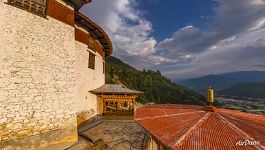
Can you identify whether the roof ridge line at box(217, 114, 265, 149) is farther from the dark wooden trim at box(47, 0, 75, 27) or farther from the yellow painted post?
the dark wooden trim at box(47, 0, 75, 27)

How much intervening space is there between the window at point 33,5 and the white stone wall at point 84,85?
5238mm

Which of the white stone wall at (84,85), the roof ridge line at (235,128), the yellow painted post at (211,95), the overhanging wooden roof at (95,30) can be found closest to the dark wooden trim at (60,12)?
the overhanging wooden roof at (95,30)

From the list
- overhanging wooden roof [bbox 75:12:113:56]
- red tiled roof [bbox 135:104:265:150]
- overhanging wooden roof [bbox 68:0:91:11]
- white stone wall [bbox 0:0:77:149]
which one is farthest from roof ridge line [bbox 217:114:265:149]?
overhanging wooden roof [bbox 75:12:113:56]

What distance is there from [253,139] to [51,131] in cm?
1059

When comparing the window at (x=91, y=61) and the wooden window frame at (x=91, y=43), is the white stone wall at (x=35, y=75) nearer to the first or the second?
the wooden window frame at (x=91, y=43)

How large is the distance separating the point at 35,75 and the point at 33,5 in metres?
3.59

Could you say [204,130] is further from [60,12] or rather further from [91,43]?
[91,43]

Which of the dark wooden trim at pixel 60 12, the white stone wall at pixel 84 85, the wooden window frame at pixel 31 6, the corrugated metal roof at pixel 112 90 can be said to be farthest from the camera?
the corrugated metal roof at pixel 112 90

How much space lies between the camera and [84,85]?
19.4 metres

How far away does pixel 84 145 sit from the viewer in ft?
45.0

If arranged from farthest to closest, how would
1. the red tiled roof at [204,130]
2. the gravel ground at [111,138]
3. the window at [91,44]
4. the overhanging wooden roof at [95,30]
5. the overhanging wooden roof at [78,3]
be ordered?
1. the window at [91,44]
2. the overhanging wooden roof at [95,30]
3. the overhanging wooden roof at [78,3]
4. the gravel ground at [111,138]
5. the red tiled roof at [204,130]

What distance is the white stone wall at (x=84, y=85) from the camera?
18000 mm

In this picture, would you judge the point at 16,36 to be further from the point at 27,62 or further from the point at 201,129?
the point at 201,129

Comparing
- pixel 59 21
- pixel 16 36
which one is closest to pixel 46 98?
pixel 16 36
